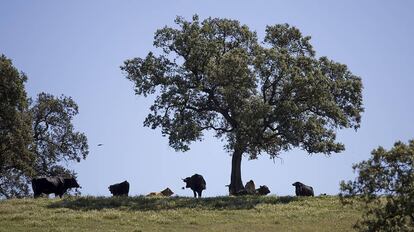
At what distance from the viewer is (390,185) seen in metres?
21.5

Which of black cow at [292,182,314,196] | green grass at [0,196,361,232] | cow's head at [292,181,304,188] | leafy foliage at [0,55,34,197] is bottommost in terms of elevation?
green grass at [0,196,361,232]

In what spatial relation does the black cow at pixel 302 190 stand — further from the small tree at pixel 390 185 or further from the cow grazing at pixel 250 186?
the small tree at pixel 390 185

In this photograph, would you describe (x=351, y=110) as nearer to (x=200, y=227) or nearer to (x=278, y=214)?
(x=278, y=214)

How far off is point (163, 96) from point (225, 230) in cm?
2052

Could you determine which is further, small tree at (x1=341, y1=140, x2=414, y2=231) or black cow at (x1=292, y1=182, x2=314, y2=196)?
black cow at (x1=292, y1=182, x2=314, y2=196)

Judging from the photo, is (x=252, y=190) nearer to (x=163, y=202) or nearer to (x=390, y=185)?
(x=163, y=202)

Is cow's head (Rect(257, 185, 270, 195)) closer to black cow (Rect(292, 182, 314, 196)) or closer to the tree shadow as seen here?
black cow (Rect(292, 182, 314, 196))

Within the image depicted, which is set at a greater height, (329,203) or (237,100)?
(237,100)

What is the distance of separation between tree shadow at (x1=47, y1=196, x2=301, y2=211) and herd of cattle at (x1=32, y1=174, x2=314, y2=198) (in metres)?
4.71

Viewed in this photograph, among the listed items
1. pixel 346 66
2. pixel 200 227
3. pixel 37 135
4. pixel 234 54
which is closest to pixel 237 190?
pixel 234 54

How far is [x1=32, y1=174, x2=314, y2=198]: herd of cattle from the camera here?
43.5 metres

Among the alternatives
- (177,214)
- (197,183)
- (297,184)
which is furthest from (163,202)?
(297,184)

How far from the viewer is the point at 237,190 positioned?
154ft

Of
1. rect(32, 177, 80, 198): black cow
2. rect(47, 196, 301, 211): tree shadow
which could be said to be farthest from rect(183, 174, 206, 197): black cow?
rect(32, 177, 80, 198): black cow
